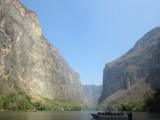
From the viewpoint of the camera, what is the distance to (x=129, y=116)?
6494cm

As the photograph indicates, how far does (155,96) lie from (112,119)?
167 feet

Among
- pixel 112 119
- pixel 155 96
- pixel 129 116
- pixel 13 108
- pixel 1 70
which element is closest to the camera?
pixel 129 116

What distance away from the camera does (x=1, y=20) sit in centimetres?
17812

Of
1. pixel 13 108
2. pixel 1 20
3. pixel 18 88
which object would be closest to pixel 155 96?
pixel 13 108

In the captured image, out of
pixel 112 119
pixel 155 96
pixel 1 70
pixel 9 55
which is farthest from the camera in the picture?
pixel 9 55

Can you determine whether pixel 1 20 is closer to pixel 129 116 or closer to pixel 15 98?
pixel 15 98

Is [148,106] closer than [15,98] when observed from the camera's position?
Yes

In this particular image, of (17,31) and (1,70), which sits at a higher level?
(17,31)

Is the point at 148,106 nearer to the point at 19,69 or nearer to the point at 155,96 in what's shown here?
the point at 155,96

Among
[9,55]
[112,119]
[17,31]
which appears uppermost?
[17,31]

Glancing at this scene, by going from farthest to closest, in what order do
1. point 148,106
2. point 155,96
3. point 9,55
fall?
point 9,55, point 148,106, point 155,96

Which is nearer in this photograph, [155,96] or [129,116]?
[129,116]

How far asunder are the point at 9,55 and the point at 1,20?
92.3 ft

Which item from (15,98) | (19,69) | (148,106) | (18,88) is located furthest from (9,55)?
(148,106)
